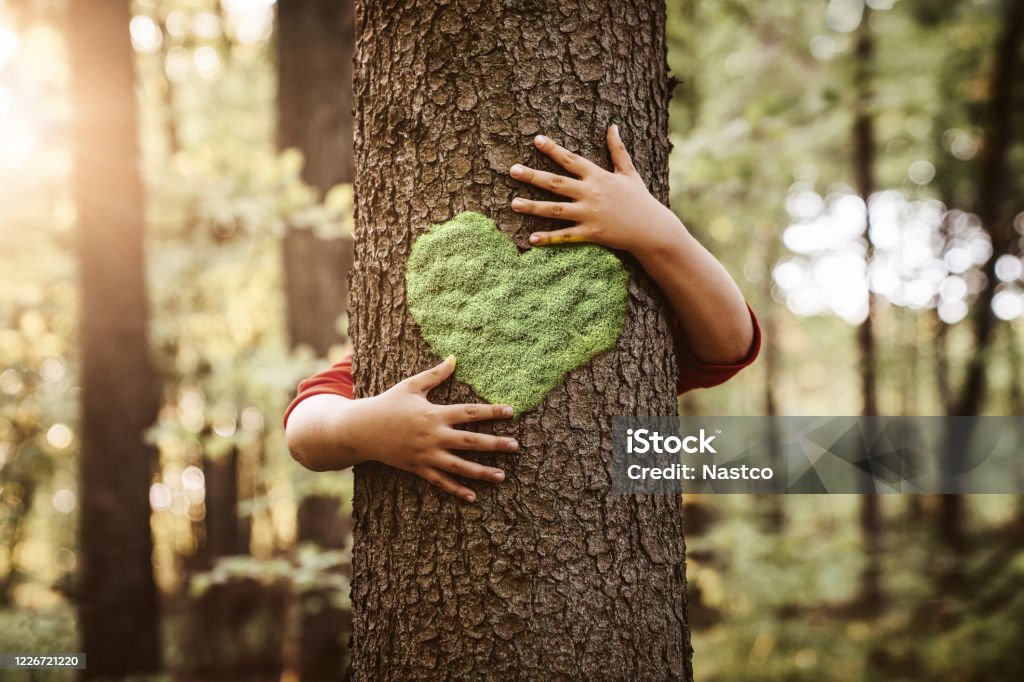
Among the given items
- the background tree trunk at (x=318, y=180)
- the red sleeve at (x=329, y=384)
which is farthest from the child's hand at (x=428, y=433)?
the background tree trunk at (x=318, y=180)

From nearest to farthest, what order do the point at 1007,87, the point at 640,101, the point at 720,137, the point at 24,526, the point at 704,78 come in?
1. the point at 640,101
2. the point at 720,137
3. the point at 704,78
4. the point at 1007,87
5. the point at 24,526

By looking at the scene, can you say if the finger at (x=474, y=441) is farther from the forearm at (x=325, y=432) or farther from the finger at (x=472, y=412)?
the forearm at (x=325, y=432)

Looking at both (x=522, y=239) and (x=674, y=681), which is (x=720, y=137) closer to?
(x=522, y=239)

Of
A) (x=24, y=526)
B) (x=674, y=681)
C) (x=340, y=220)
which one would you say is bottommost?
(x=24, y=526)

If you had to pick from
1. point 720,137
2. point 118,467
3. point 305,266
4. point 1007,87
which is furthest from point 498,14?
point 1007,87

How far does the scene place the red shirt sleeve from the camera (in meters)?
1.71

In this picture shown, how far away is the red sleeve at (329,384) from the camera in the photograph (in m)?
1.73

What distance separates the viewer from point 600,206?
55.6 inches

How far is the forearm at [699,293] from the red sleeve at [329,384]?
892mm

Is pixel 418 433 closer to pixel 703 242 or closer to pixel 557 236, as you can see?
pixel 557 236

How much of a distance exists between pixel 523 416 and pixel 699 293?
543mm

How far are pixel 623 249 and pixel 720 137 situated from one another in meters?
2.39

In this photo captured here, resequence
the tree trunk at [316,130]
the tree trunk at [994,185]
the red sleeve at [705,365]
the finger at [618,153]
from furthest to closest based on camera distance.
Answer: the tree trunk at [994,185] → the tree trunk at [316,130] → the red sleeve at [705,365] → the finger at [618,153]

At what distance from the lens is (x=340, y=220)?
4051mm
